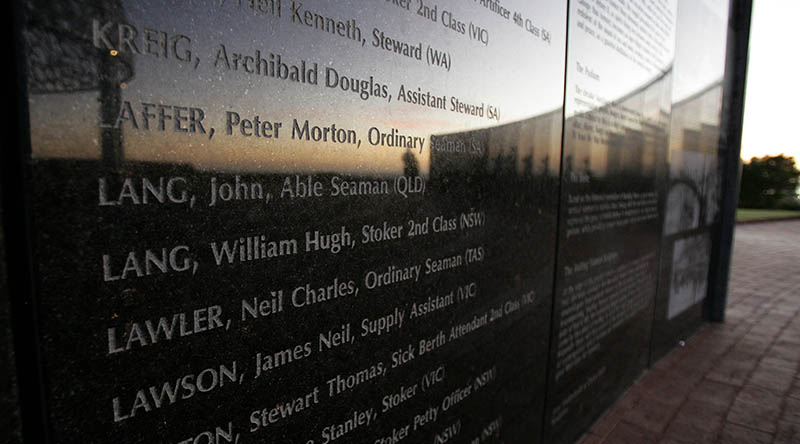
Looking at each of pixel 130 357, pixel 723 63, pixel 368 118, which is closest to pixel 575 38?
pixel 368 118

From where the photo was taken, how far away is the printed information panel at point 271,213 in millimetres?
877

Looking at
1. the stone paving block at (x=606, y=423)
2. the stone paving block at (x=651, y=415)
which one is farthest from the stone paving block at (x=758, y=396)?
the stone paving block at (x=606, y=423)

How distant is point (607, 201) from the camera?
2.96m

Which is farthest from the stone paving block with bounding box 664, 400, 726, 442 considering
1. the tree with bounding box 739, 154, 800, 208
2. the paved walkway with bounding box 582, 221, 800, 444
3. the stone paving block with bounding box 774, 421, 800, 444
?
the tree with bounding box 739, 154, 800, 208

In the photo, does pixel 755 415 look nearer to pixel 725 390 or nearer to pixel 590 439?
pixel 725 390

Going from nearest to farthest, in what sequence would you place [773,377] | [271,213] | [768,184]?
[271,213], [773,377], [768,184]

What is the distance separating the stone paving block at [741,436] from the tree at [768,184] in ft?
134

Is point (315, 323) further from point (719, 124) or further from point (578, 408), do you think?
point (719, 124)

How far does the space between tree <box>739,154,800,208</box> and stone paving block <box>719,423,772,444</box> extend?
4099cm

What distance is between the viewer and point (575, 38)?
2.44 metres

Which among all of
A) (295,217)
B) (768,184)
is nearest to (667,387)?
(295,217)

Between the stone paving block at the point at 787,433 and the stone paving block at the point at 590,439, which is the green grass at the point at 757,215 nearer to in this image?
the stone paving block at the point at 787,433

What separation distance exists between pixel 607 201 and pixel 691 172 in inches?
84.2

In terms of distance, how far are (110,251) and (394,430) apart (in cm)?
109
